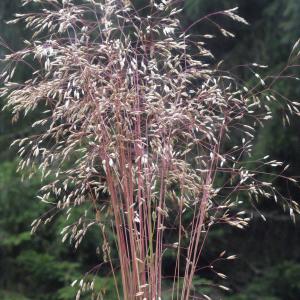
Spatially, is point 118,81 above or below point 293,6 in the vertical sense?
above

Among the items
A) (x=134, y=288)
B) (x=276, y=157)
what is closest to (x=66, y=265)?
(x=276, y=157)

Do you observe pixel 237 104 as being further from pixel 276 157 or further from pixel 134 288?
pixel 276 157

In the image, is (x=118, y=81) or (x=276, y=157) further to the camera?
(x=276, y=157)

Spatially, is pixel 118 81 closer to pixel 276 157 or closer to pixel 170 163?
pixel 170 163

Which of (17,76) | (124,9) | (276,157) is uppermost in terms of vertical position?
(124,9)

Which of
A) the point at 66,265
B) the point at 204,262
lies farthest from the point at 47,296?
the point at 204,262

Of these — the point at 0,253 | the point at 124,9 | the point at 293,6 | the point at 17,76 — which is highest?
the point at 124,9

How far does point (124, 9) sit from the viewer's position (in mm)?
2434

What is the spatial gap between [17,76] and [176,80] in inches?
164

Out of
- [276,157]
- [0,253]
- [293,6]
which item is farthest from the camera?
[0,253]

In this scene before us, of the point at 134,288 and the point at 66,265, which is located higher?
the point at 134,288

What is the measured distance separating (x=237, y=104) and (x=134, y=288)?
64 centimetres

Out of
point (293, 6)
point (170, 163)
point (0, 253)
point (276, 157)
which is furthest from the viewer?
point (0, 253)

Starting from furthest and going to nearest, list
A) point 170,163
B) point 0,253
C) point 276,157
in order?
point 0,253 → point 276,157 → point 170,163
